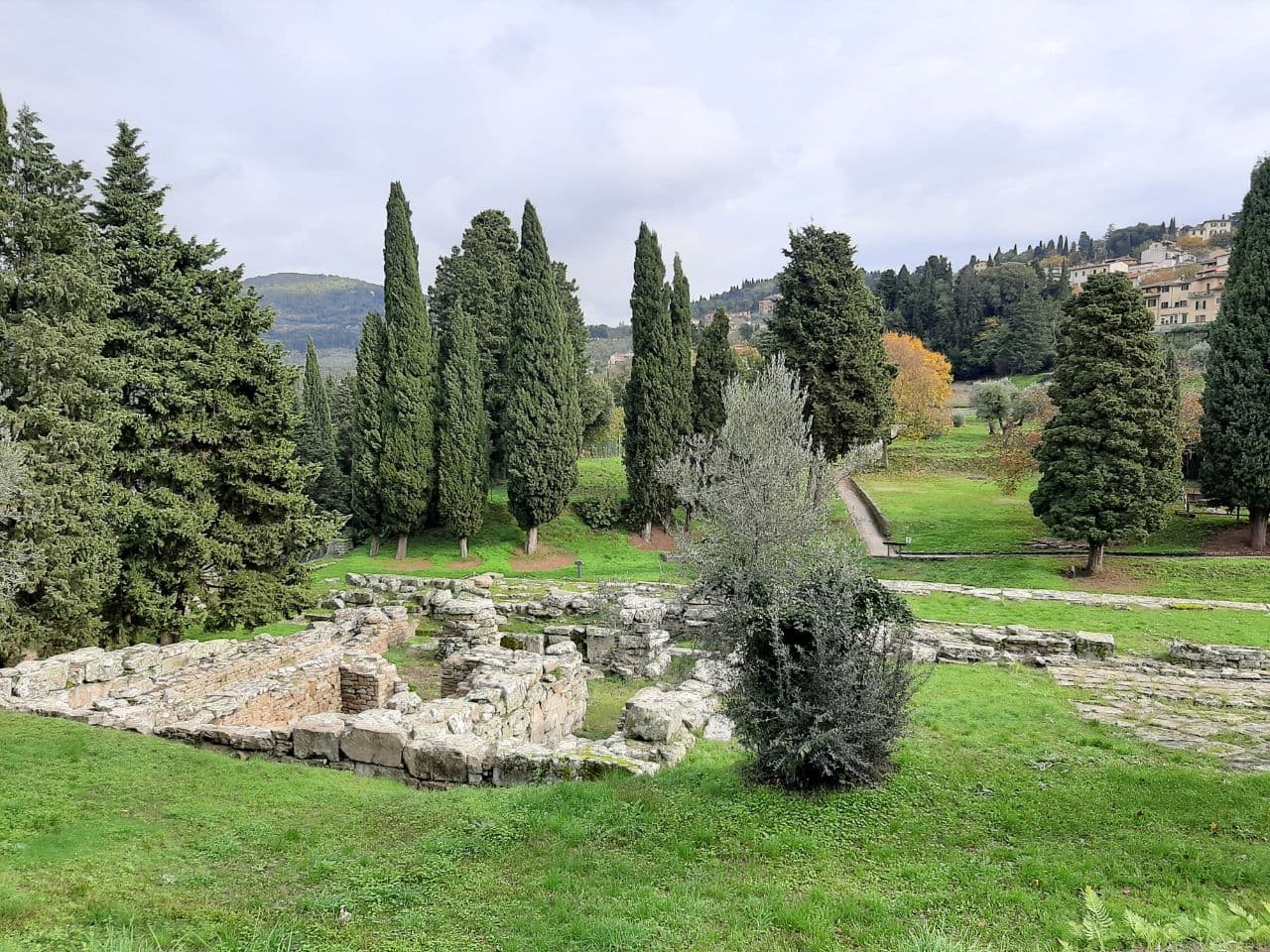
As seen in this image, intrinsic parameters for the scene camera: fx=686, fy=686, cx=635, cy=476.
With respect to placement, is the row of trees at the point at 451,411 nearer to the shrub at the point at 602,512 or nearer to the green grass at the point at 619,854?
the shrub at the point at 602,512

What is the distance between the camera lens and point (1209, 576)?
23.2 meters

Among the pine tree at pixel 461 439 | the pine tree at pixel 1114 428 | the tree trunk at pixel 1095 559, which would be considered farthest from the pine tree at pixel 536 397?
the tree trunk at pixel 1095 559

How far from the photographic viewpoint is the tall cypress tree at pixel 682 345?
1388 inches

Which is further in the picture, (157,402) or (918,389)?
(918,389)

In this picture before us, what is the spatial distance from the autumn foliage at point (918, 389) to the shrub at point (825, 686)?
134ft

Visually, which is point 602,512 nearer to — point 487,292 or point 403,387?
point 403,387

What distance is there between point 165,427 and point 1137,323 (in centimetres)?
3035

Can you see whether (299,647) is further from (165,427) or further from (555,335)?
(555,335)

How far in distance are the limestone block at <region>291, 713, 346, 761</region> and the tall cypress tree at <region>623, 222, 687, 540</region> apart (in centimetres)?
2495

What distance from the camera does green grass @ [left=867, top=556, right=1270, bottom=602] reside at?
22.5m

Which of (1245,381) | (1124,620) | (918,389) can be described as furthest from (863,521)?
(1124,620)

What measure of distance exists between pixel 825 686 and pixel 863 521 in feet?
105

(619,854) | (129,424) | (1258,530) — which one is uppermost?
(129,424)

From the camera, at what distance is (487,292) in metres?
40.1
